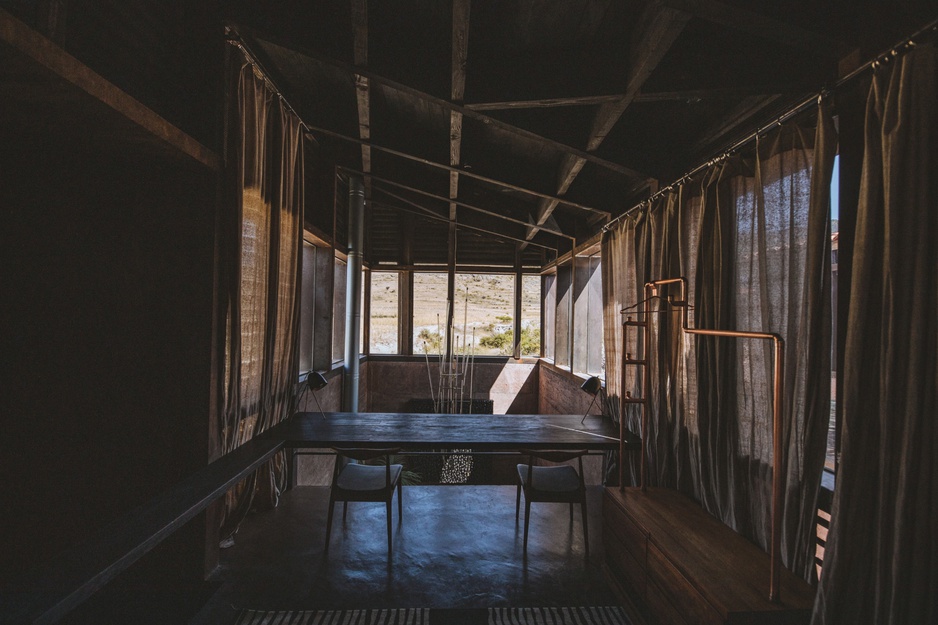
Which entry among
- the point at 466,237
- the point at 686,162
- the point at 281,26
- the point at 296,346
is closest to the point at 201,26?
the point at 281,26

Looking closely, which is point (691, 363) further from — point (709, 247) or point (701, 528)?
point (701, 528)

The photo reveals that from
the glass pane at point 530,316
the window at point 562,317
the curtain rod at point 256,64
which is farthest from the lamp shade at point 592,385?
the glass pane at point 530,316

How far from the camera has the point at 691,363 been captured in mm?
2625

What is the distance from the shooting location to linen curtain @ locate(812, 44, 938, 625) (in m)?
1.30

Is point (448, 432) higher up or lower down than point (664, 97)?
lower down

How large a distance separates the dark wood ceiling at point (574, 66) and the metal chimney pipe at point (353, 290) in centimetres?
142

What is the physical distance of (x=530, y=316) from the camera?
7.53m

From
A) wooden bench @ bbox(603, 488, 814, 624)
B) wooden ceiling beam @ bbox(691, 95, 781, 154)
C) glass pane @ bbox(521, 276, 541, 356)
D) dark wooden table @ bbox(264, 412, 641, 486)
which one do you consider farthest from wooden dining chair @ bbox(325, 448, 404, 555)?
glass pane @ bbox(521, 276, 541, 356)

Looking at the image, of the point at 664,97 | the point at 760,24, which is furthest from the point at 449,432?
the point at 760,24

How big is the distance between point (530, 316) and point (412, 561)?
5.25m

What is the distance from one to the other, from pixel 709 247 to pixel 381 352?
5.66 meters

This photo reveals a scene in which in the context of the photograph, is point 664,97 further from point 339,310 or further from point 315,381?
point 339,310

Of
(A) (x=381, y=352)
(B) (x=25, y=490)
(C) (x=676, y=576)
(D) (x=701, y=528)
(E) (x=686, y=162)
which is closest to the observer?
(C) (x=676, y=576)

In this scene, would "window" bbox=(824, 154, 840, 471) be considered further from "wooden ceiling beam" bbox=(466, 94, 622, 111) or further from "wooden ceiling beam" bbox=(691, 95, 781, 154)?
"wooden ceiling beam" bbox=(466, 94, 622, 111)
